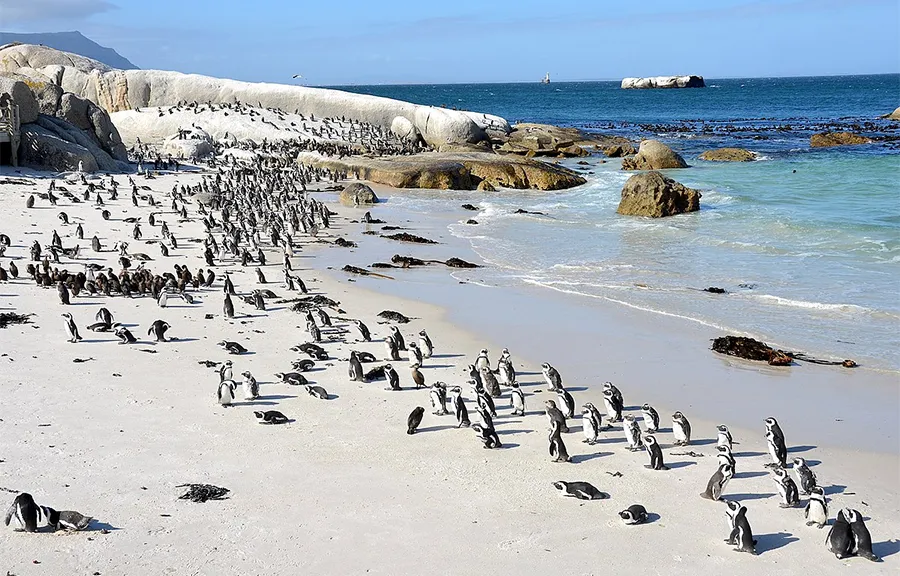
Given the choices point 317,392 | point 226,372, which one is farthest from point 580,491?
point 226,372

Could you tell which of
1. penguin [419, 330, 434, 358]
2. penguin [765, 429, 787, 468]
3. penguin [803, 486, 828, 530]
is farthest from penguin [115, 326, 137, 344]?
penguin [803, 486, 828, 530]

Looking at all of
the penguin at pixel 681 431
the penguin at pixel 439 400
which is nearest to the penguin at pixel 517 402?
the penguin at pixel 439 400

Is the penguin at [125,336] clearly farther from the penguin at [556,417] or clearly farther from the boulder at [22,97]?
the boulder at [22,97]

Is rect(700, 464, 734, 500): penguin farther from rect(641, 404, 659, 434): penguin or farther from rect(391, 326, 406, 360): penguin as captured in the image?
rect(391, 326, 406, 360): penguin

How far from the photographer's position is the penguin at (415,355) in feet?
38.2

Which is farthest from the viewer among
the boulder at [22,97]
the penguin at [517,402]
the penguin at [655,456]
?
the boulder at [22,97]

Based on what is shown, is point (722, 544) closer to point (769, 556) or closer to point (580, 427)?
point (769, 556)

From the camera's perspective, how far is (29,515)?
267 inches

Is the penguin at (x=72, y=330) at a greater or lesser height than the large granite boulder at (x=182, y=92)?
lesser

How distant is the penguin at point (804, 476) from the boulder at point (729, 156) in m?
38.5

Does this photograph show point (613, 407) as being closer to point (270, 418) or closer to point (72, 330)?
point (270, 418)

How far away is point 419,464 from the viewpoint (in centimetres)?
861

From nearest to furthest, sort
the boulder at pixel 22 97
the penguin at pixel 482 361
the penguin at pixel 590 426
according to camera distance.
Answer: the penguin at pixel 590 426 → the penguin at pixel 482 361 → the boulder at pixel 22 97

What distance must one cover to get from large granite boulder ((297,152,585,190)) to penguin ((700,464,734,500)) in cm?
2560
